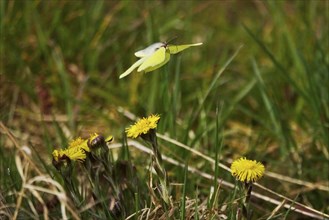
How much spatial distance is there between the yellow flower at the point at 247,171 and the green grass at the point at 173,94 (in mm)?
401

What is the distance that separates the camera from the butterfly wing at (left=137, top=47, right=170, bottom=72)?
4.52ft

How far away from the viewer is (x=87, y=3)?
2.85m

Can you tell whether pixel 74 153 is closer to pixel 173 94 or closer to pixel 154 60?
pixel 154 60

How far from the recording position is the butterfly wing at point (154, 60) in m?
1.38

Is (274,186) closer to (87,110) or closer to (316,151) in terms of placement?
(316,151)

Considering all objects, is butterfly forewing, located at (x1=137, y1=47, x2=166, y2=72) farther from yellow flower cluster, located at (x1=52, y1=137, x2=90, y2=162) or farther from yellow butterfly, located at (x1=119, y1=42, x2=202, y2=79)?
yellow flower cluster, located at (x1=52, y1=137, x2=90, y2=162)

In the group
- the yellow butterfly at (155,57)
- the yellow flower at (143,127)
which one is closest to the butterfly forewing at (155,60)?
the yellow butterfly at (155,57)

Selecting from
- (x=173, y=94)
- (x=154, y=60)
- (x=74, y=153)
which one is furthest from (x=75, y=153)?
(x=173, y=94)

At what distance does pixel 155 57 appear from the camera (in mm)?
1410

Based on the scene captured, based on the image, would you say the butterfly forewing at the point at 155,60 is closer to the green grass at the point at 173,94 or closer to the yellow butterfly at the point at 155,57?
the yellow butterfly at the point at 155,57

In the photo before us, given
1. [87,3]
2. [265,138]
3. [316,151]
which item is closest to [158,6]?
[87,3]

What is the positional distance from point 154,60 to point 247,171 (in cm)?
31

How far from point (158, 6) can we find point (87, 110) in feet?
2.59

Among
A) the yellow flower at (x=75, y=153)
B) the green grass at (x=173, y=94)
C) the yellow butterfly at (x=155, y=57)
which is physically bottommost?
the green grass at (x=173, y=94)
